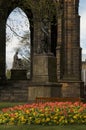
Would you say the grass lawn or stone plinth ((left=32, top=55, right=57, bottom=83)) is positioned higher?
stone plinth ((left=32, top=55, right=57, bottom=83))

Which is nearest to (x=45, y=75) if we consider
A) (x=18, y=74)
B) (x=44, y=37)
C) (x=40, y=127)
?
(x=44, y=37)

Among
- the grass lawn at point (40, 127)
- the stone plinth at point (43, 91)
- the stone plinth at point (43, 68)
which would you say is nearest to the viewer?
the grass lawn at point (40, 127)

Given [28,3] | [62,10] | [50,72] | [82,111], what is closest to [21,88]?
[62,10]

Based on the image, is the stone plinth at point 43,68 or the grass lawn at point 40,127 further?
the stone plinth at point 43,68

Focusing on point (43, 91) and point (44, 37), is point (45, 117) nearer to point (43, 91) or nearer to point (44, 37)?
point (43, 91)

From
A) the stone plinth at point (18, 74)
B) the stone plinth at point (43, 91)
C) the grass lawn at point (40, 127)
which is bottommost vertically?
the grass lawn at point (40, 127)

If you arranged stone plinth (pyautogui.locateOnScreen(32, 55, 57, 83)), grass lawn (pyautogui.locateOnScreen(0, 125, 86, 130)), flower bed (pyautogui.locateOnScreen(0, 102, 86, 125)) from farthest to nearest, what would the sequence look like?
stone plinth (pyautogui.locateOnScreen(32, 55, 57, 83)), flower bed (pyautogui.locateOnScreen(0, 102, 86, 125)), grass lawn (pyautogui.locateOnScreen(0, 125, 86, 130))

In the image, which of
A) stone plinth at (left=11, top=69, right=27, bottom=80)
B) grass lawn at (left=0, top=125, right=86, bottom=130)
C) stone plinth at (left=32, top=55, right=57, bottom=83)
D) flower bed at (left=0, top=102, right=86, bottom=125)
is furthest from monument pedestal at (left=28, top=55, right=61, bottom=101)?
stone plinth at (left=11, top=69, right=27, bottom=80)

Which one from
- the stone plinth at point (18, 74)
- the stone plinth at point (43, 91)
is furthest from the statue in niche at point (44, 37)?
the stone plinth at point (18, 74)

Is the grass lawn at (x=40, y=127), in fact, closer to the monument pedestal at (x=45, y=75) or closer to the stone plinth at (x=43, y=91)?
the monument pedestal at (x=45, y=75)

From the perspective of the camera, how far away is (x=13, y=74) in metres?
45.8

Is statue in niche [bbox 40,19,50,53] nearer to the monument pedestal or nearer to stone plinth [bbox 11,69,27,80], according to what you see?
the monument pedestal

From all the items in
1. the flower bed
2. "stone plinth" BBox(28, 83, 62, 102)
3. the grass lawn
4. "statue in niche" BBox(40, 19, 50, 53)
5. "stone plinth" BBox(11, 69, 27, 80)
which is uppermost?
"statue in niche" BBox(40, 19, 50, 53)

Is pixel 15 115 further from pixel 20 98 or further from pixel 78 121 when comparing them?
pixel 20 98
